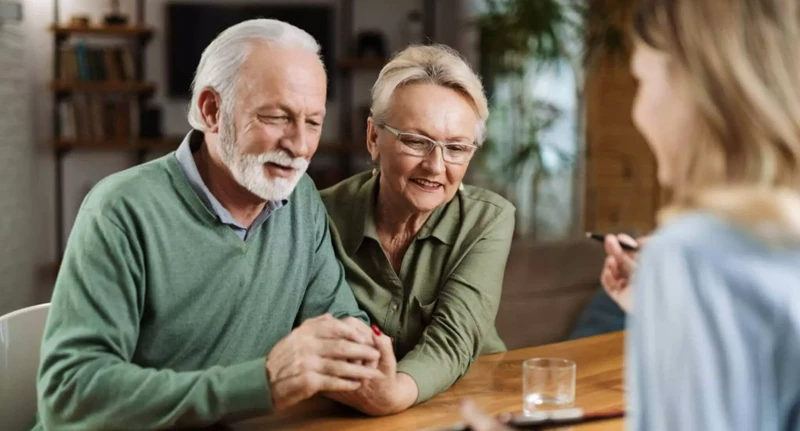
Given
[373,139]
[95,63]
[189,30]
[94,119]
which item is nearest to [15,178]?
[94,119]

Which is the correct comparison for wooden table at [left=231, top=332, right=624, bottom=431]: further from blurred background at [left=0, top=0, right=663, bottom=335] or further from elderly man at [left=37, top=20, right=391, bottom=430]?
blurred background at [left=0, top=0, right=663, bottom=335]

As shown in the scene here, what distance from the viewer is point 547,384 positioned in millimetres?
1529

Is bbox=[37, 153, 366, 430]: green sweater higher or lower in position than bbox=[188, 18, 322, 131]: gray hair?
lower

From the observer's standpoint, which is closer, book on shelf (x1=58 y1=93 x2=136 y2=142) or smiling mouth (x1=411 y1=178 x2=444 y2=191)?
smiling mouth (x1=411 y1=178 x2=444 y2=191)

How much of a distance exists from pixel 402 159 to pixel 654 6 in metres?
0.98

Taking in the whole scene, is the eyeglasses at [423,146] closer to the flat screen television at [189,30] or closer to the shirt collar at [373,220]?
the shirt collar at [373,220]

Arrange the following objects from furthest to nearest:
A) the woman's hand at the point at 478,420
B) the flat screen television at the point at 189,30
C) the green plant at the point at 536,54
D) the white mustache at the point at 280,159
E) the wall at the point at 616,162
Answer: the flat screen television at the point at 189,30 < the wall at the point at 616,162 < the green plant at the point at 536,54 < the white mustache at the point at 280,159 < the woman's hand at the point at 478,420

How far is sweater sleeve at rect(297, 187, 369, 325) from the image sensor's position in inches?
66.1

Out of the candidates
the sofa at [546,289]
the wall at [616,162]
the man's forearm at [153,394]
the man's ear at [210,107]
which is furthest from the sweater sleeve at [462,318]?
the wall at [616,162]

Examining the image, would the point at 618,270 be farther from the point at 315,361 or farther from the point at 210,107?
the point at 210,107

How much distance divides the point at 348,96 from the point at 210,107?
538 centimetres

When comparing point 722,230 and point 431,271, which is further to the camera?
point 431,271

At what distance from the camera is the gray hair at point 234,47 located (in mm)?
1526

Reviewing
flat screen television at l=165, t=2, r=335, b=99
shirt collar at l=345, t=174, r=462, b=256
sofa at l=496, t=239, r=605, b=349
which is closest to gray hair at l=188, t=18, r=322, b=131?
shirt collar at l=345, t=174, r=462, b=256
